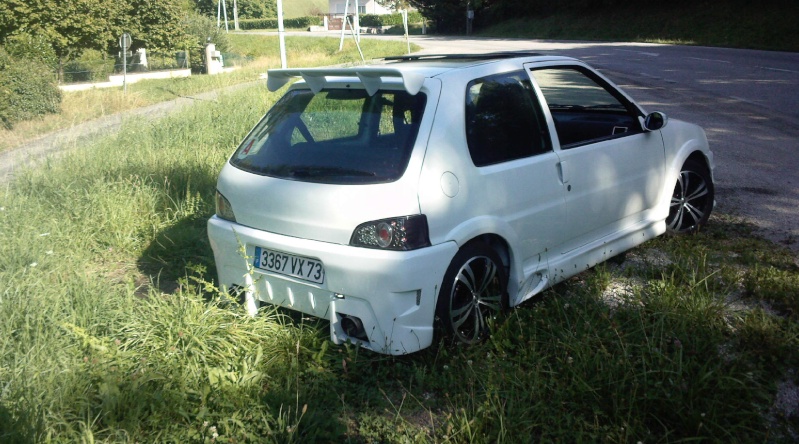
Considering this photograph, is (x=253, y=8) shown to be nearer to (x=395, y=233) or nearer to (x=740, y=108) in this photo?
(x=740, y=108)

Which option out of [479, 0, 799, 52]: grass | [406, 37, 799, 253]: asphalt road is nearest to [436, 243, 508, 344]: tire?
[406, 37, 799, 253]: asphalt road

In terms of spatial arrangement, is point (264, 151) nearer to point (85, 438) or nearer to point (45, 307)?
point (45, 307)

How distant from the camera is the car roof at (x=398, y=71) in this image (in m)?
3.98

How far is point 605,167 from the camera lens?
4.94m

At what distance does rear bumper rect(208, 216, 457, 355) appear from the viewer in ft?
12.0

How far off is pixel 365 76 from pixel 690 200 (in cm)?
320

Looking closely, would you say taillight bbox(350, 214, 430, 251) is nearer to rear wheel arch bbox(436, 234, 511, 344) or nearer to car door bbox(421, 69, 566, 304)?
car door bbox(421, 69, 566, 304)

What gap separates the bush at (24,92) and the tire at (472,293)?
17901 millimetres

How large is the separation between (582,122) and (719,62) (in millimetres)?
19096

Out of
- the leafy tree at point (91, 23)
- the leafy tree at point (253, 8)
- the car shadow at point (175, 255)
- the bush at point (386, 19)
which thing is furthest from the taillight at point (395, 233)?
the leafy tree at point (253, 8)

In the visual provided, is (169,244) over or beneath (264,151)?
beneath

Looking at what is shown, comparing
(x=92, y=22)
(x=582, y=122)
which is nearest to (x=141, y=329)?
(x=582, y=122)

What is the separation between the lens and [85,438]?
124 inches

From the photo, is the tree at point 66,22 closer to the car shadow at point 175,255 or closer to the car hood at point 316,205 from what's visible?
the car shadow at point 175,255
